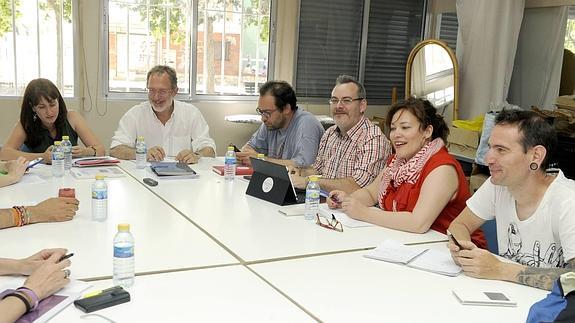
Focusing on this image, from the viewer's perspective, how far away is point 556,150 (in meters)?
1.90

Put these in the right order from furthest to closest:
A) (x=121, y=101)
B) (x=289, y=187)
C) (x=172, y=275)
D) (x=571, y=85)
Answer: (x=121, y=101) < (x=571, y=85) < (x=289, y=187) < (x=172, y=275)

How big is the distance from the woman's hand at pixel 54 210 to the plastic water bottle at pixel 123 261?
695 mm

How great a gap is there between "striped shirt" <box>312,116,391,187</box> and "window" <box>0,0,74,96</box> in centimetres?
281

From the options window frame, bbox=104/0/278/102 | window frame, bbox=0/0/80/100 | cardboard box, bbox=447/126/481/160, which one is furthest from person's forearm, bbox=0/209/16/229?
cardboard box, bbox=447/126/481/160

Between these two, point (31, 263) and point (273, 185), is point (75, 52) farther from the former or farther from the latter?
point (31, 263)

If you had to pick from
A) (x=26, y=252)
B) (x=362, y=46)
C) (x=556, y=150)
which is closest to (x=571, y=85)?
(x=362, y=46)

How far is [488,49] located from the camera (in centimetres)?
507

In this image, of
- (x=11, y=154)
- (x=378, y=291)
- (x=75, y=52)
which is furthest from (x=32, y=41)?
(x=378, y=291)

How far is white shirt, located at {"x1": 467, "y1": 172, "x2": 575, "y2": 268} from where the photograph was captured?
1745mm

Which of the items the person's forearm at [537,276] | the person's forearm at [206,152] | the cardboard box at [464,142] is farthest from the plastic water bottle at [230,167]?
the cardboard box at [464,142]

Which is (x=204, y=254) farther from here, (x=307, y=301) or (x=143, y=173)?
(x=143, y=173)

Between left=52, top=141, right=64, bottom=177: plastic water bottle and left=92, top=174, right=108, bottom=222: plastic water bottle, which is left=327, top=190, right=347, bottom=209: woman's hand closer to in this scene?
left=92, top=174, right=108, bottom=222: plastic water bottle

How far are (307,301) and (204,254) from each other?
0.49 meters

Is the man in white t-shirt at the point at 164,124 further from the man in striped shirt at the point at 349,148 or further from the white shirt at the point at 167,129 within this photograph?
the man in striped shirt at the point at 349,148
